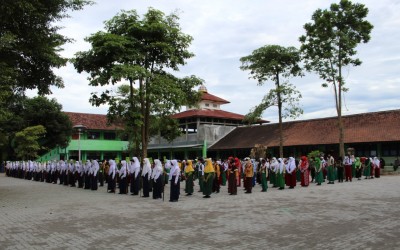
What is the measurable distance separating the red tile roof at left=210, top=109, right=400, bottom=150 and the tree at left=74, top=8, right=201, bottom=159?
14183 mm

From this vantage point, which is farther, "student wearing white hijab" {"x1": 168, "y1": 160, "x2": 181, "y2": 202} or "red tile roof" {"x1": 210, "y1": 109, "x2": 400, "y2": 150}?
"red tile roof" {"x1": 210, "y1": 109, "x2": 400, "y2": 150}

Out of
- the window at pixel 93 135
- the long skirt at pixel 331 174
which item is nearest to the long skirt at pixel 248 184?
the long skirt at pixel 331 174

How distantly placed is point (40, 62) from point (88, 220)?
893cm

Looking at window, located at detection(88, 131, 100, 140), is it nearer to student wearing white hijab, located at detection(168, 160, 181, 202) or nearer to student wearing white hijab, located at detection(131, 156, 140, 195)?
student wearing white hijab, located at detection(131, 156, 140, 195)

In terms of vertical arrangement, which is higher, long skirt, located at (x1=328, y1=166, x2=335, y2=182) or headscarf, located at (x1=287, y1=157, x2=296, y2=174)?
headscarf, located at (x1=287, y1=157, x2=296, y2=174)

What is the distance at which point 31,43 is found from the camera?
14820mm

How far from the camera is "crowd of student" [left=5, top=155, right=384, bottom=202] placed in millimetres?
14664

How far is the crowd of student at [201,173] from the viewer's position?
14664 millimetres

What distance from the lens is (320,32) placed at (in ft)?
89.2

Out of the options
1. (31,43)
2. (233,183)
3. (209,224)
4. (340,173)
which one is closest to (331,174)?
(340,173)

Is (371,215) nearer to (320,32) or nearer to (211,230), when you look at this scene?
(211,230)

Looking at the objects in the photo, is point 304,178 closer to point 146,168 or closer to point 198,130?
point 146,168

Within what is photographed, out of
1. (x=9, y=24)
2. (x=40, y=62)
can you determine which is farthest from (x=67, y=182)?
(x=9, y=24)

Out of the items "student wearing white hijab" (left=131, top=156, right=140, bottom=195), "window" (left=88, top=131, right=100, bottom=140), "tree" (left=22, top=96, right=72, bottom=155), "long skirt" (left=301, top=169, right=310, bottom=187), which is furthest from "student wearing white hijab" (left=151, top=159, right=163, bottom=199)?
"window" (left=88, top=131, right=100, bottom=140)
